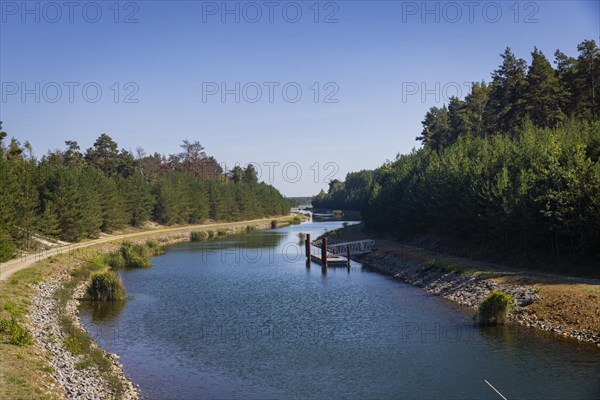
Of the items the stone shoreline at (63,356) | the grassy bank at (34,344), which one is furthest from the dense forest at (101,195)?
the stone shoreline at (63,356)

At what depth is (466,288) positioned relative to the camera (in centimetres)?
4203

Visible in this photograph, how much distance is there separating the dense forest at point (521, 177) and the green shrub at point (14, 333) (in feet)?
125

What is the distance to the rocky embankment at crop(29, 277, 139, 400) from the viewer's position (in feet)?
68.2

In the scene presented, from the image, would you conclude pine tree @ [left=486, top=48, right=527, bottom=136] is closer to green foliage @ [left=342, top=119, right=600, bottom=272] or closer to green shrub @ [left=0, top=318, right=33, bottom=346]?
green foliage @ [left=342, top=119, right=600, bottom=272]

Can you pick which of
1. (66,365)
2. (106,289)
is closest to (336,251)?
(106,289)

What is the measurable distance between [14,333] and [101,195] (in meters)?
67.9

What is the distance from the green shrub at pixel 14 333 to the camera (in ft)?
78.6

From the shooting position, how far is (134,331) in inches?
1302

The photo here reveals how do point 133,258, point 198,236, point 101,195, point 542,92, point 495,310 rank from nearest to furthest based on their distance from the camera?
point 495,310, point 133,258, point 542,92, point 101,195, point 198,236

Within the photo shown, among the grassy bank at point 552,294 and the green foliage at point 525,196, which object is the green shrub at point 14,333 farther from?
the green foliage at point 525,196

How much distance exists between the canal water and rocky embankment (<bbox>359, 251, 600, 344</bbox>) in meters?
1.22

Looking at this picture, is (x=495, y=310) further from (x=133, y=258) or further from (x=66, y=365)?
(x=133, y=258)

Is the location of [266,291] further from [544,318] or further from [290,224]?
[290,224]

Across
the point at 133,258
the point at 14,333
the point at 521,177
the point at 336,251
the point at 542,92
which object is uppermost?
the point at 542,92
